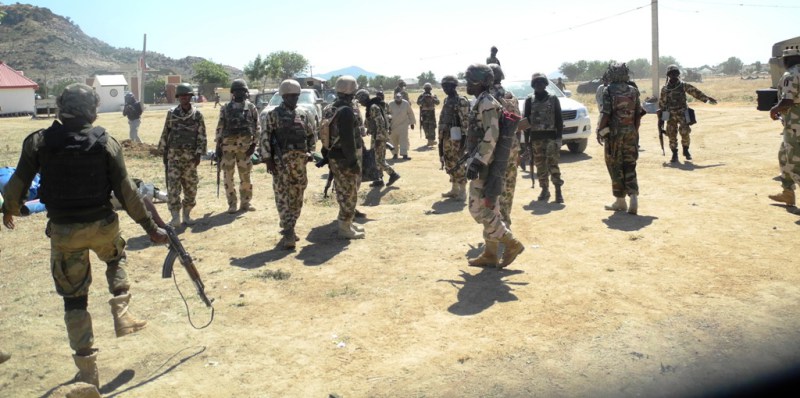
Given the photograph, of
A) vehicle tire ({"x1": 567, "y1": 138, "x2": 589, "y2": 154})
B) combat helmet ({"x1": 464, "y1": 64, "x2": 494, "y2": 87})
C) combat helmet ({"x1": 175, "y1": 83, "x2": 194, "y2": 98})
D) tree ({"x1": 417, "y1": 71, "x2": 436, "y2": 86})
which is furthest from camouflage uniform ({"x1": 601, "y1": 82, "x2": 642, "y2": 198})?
tree ({"x1": 417, "y1": 71, "x2": 436, "y2": 86})

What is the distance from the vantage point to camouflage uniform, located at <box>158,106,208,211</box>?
28.1 ft

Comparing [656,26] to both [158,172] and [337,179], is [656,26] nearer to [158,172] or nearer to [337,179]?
[158,172]

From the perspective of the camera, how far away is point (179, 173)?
8.71 metres

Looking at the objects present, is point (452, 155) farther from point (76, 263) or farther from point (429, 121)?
point (429, 121)

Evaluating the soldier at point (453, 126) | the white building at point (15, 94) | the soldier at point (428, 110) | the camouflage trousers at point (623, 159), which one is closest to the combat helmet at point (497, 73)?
the soldier at point (453, 126)

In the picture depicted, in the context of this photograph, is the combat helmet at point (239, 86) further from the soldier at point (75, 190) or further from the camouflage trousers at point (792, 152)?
the camouflage trousers at point (792, 152)

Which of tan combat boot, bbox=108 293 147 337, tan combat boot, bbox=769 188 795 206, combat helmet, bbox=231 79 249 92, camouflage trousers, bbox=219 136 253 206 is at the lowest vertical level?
tan combat boot, bbox=108 293 147 337

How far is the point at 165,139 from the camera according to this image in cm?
861

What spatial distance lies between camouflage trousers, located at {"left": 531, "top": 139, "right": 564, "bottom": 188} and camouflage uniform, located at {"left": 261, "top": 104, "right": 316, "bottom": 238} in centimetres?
353

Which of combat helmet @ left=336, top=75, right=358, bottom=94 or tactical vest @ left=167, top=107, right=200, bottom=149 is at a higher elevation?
combat helmet @ left=336, top=75, right=358, bottom=94

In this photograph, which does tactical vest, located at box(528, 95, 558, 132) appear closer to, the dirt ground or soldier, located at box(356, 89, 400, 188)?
the dirt ground

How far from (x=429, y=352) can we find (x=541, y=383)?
0.89 metres

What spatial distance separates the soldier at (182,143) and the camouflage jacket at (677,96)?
8.43 meters

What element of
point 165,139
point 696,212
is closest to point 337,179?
point 165,139
